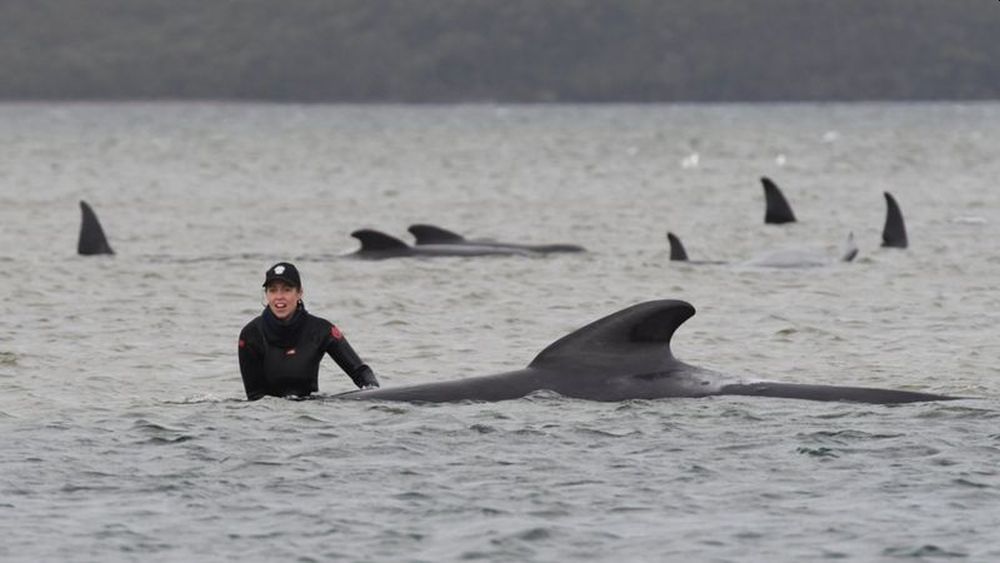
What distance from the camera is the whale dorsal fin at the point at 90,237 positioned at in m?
33.6

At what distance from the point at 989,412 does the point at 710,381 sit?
201 centimetres

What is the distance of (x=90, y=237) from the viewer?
3372 centimetres

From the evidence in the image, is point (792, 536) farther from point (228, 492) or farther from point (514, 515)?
point (228, 492)

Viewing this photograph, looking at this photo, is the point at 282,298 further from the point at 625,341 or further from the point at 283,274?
the point at 625,341

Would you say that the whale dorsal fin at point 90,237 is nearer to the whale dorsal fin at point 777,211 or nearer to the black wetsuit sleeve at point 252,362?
the whale dorsal fin at point 777,211

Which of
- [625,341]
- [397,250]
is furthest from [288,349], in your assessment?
[397,250]

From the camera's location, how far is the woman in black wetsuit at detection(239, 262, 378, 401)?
16.7m

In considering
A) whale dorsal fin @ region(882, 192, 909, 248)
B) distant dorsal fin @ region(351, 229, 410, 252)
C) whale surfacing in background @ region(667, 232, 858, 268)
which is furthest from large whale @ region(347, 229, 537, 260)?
whale dorsal fin @ region(882, 192, 909, 248)

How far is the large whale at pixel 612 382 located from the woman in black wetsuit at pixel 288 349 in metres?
0.37

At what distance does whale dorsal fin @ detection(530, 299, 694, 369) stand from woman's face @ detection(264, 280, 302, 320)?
183cm

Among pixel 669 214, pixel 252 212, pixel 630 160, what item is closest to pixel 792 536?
pixel 669 214

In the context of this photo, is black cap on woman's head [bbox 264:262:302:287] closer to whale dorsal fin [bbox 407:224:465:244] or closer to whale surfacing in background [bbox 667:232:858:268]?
whale surfacing in background [bbox 667:232:858:268]

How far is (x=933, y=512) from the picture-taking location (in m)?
13.4

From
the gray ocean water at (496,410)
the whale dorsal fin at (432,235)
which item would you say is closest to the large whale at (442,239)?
the whale dorsal fin at (432,235)
